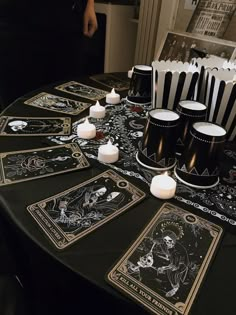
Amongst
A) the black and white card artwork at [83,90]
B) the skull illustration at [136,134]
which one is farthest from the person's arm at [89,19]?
the skull illustration at [136,134]

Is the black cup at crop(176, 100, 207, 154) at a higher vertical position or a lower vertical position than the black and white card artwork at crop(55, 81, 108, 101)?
higher

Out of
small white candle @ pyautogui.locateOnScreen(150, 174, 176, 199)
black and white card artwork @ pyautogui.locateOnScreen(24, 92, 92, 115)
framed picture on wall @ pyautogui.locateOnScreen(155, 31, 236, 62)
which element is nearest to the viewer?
small white candle @ pyautogui.locateOnScreen(150, 174, 176, 199)

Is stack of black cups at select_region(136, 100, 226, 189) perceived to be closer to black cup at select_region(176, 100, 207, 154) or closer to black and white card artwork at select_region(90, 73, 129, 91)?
black cup at select_region(176, 100, 207, 154)

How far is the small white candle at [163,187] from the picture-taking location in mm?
567

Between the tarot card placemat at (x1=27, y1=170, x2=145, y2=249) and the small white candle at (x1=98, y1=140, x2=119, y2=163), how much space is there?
0.06m

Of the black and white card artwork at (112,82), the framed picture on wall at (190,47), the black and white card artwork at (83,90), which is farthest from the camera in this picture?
the framed picture on wall at (190,47)

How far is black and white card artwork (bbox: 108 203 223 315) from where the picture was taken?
0.39m

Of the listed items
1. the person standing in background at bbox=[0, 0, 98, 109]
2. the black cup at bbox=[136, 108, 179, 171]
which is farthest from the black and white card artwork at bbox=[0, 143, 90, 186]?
the person standing in background at bbox=[0, 0, 98, 109]

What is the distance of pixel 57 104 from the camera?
92 centimetres

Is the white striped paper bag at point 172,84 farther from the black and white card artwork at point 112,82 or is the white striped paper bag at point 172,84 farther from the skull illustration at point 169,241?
the skull illustration at point 169,241

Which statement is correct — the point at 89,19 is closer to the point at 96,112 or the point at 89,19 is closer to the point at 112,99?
the point at 112,99

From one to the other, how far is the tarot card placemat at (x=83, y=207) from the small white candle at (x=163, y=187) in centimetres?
3

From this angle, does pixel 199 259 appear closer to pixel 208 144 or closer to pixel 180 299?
pixel 180 299

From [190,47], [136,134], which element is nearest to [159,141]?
[136,134]
